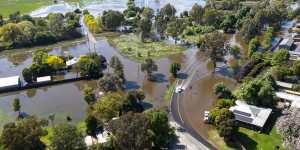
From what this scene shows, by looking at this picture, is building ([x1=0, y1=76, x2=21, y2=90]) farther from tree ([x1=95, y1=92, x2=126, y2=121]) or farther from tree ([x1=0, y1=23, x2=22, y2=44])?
tree ([x1=0, y1=23, x2=22, y2=44])

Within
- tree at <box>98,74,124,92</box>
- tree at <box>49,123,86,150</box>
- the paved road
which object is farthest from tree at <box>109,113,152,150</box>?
tree at <box>98,74,124,92</box>

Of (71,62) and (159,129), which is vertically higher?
(71,62)

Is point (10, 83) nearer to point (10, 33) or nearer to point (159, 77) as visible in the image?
point (10, 33)

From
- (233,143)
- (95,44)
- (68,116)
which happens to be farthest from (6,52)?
(233,143)

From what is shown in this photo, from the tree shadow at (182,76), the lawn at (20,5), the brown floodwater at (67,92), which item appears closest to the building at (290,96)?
the tree shadow at (182,76)

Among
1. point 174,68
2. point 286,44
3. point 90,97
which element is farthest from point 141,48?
point 286,44

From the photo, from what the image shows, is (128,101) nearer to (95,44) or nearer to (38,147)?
(38,147)

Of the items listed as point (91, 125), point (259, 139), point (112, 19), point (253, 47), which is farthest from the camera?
point (112, 19)
